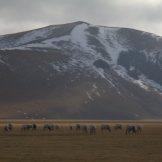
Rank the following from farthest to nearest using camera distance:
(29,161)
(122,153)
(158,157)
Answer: (122,153), (158,157), (29,161)

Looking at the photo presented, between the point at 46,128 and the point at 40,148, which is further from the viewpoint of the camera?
the point at 46,128

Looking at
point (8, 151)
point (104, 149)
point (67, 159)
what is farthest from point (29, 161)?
point (104, 149)

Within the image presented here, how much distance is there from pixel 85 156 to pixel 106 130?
45.5 metres

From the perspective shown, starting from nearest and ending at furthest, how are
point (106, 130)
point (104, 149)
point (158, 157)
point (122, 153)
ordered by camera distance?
point (158, 157)
point (122, 153)
point (104, 149)
point (106, 130)

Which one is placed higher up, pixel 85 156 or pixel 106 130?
pixel 85 156

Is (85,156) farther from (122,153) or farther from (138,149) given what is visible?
(138,149)

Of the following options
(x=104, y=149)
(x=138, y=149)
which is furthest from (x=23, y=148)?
(x=138, y=149)

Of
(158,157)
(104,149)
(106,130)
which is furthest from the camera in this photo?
(106,130)

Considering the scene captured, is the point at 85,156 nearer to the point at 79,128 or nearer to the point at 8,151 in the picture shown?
the point at 8,151

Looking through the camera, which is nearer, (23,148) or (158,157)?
(158,157)

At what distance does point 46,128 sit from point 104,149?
4208 centimetres

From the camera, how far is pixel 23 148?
1788 inches

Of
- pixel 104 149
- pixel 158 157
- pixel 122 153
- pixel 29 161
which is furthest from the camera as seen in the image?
pixel 104 149

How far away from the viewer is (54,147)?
153 ft
